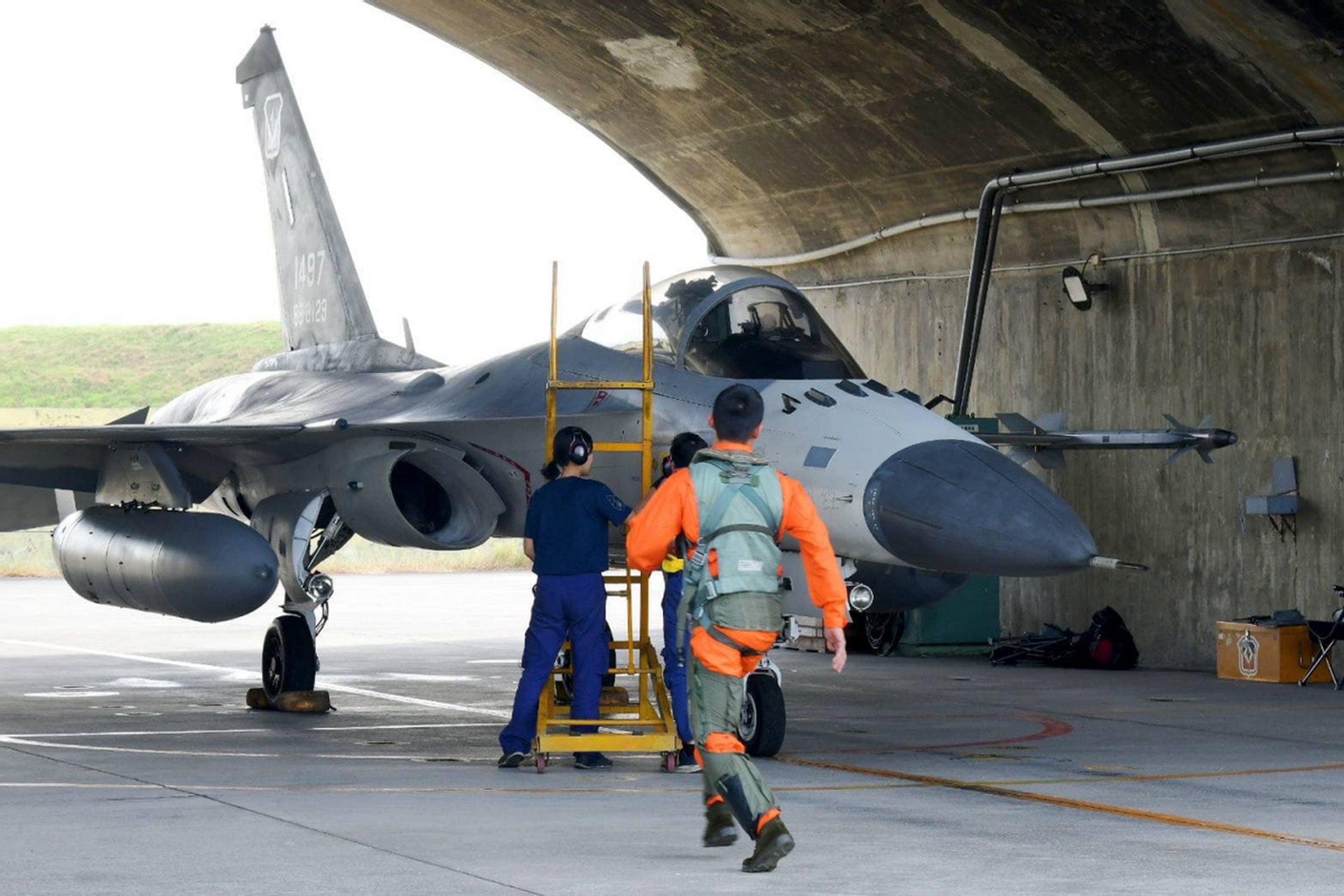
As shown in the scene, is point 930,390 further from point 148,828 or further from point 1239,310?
point 148,828

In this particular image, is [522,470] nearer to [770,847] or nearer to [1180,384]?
[770,847]

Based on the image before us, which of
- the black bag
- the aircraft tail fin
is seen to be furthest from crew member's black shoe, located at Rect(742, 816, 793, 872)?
the black bag

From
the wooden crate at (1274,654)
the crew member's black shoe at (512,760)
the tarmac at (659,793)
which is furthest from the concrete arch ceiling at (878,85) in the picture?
the crew member's black shoe at (512,760)

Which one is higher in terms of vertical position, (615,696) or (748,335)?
(748,335)

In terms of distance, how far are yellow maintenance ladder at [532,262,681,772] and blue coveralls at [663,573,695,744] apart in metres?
0.06

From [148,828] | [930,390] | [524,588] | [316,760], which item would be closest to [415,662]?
[930,390]

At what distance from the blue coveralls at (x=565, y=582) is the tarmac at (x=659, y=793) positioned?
433 mm

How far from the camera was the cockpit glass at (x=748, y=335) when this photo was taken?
10.0m

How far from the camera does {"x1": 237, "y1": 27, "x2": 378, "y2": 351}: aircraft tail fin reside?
14930 millimetres

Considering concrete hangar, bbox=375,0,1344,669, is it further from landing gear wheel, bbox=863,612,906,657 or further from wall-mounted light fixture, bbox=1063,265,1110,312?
landing gear wheel, bbox=863,612,906,657

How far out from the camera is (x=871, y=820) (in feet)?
23.6

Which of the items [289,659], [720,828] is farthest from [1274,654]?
[720,828]

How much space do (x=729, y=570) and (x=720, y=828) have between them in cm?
91

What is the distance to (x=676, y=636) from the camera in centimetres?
934
